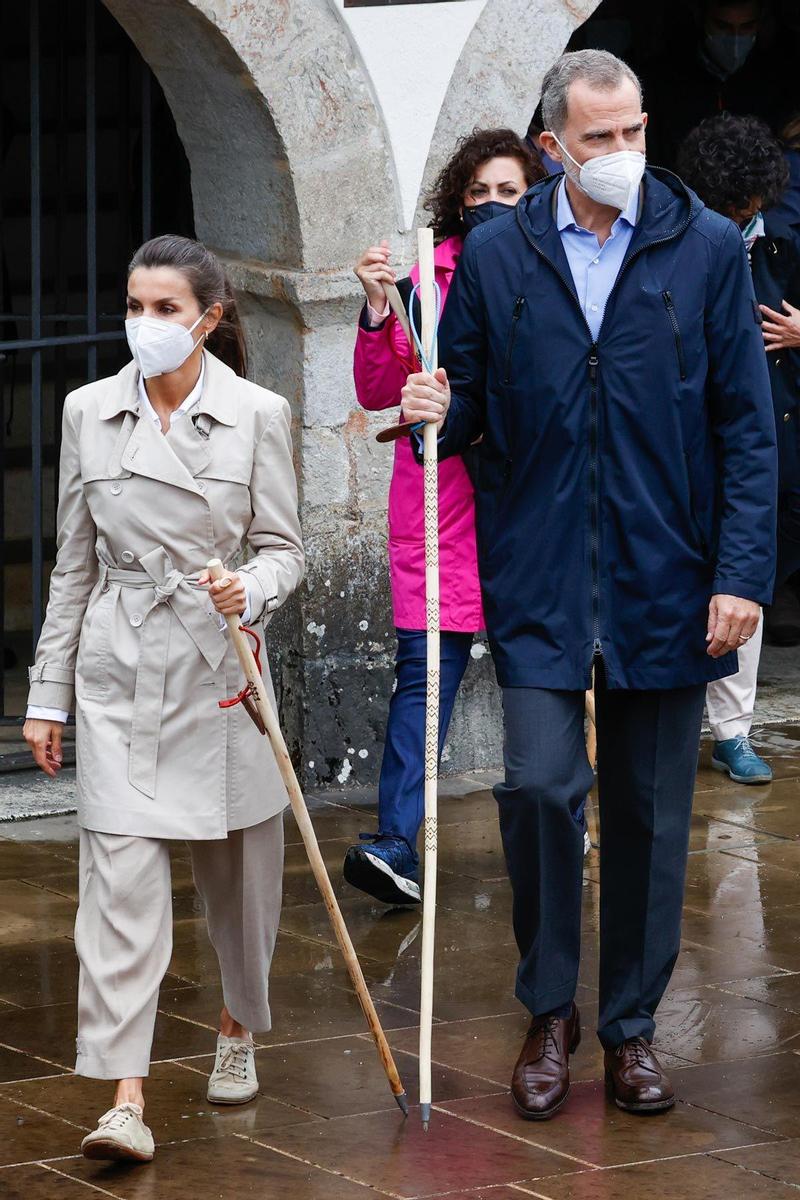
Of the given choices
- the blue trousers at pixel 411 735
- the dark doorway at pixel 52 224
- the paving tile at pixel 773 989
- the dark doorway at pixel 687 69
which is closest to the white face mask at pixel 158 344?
the blue trousers at pixel 411 735

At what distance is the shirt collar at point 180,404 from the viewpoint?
432 cm

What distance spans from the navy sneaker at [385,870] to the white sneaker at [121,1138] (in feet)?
5.47

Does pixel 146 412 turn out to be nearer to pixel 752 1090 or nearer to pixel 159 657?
pixel 159 657

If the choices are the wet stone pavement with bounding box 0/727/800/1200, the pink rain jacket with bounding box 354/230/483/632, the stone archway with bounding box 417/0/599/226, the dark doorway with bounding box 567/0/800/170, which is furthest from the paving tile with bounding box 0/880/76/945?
the dark doorway with bounding box 567/0/800/170

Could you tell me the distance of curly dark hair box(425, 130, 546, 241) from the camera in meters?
5.76

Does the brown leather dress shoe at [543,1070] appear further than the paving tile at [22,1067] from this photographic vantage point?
No

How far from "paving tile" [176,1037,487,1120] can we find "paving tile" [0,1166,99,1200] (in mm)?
562

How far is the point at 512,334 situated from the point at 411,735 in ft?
5.74

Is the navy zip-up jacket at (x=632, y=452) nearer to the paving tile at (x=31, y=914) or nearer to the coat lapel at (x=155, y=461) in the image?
the coat lapel at (x=155, y=461)

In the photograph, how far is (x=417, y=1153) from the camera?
4199mm

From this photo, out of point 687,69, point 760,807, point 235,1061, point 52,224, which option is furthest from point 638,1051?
point 52,224

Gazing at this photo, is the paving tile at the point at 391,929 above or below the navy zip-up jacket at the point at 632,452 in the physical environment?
below

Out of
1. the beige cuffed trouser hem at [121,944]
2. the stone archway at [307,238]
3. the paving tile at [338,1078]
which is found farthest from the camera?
the stone archway at [307,238]

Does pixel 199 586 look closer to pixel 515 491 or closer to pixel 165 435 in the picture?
pixel 165 435
